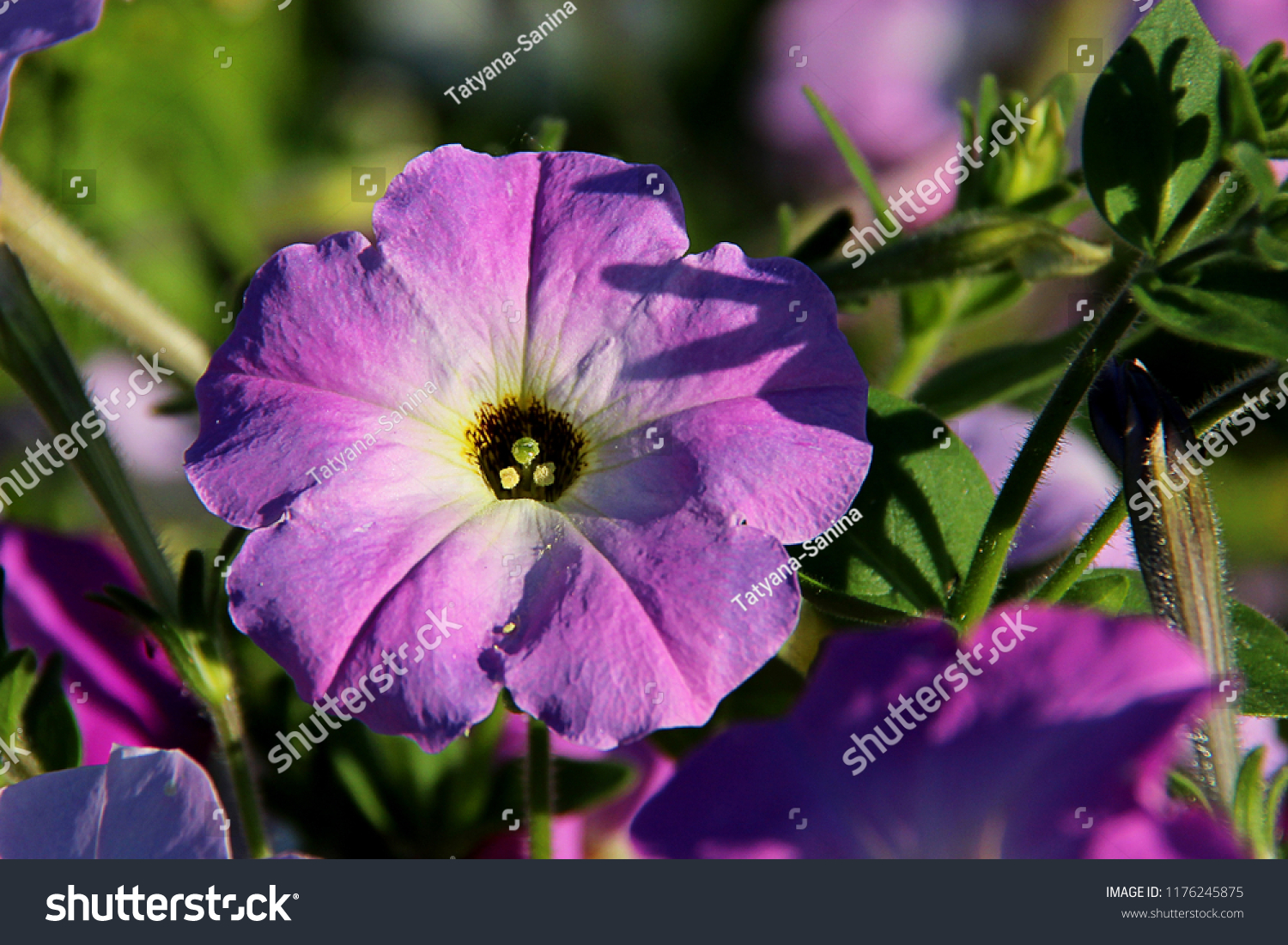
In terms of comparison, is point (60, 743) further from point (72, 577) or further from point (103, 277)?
point (103, 277)

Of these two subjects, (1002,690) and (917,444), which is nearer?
(1002,690)

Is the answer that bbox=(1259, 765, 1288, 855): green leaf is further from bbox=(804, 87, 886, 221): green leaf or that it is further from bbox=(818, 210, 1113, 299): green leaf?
bbox=(804, 87, 886, 221): green leaf

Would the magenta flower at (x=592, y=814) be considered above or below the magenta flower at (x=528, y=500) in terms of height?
below

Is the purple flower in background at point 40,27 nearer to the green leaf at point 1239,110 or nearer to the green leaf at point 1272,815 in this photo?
the green leaf at point 1239,110

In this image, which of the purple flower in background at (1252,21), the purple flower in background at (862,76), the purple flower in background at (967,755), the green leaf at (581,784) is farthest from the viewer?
the purple flower in background at (862,76)

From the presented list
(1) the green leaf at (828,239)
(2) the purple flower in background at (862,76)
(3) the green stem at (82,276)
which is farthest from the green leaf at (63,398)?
(2) the purple flower in background at (862,76)

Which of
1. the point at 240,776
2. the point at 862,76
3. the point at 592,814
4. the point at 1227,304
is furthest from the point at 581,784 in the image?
the point at 862,76

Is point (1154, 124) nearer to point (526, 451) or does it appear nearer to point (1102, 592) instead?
point (1102, 592)

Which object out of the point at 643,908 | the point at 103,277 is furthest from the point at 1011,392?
the point at 103,277
